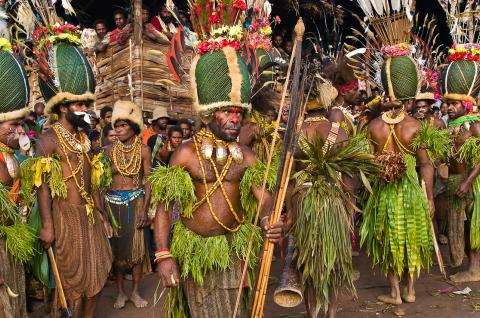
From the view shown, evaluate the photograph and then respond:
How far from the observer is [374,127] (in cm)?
533

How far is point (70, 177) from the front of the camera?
4422 mm

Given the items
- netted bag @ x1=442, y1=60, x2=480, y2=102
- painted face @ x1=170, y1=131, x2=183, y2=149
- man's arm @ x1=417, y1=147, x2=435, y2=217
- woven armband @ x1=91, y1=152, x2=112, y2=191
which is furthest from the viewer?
painted face @ x1=170, y1=131, x2=183, y2=149

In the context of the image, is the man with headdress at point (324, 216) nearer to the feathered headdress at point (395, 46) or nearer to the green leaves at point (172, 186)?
the green leaves at point (172, 186)

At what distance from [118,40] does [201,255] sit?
18.3ft

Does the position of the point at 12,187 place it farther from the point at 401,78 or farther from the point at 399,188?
the point at 401,78

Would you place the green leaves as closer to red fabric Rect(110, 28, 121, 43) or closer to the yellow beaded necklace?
the yellow beaded necklace

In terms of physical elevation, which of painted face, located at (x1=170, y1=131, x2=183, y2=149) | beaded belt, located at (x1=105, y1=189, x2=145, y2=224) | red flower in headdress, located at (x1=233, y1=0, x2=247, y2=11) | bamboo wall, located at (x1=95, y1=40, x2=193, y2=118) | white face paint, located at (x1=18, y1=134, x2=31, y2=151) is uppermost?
bamboo wall, located at (x1=95, y1=40, x2=193, y2=118)

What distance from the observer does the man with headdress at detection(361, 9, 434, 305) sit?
507 centimetres

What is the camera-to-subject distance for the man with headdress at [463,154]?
5.86 m

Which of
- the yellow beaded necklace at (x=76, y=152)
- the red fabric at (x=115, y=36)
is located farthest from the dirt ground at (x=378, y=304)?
the red fabric at (x=115, y=36)

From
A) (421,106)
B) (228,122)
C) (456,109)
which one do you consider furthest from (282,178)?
(421,106)

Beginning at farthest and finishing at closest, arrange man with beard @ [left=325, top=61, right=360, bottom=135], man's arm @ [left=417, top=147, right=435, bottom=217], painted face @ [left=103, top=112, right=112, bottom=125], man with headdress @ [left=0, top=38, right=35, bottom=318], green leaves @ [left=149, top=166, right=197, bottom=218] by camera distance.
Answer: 1. painted face @ [left=103, top=112, right=112, bottom=125]
2. man's arm @ [left=417, top=147, right=435, bottom=217]
3. man with beard @ [left=325, top=61, right=360, bottom=135]
4. man with headdress @ [left=0, top=38, right=35, bottom=318]
5. green leaves @ [left=149, top=166, right=197, bottom=218]

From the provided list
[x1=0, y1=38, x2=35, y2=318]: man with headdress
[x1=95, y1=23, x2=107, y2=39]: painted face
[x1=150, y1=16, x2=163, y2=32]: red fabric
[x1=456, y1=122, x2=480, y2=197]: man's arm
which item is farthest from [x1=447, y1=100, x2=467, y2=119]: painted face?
[x1=95, y1=23, x2=107, y2=39]: painted face

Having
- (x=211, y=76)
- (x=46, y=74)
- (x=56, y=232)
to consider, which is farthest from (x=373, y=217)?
(x=46, y=74)
